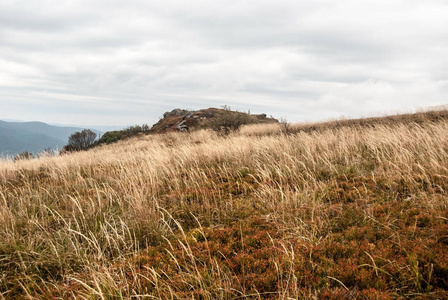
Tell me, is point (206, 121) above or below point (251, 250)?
above

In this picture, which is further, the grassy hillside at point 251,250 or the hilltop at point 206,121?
the hilltop at point 206,121

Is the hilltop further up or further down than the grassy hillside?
further up

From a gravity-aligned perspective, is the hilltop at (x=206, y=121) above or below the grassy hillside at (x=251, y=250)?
above

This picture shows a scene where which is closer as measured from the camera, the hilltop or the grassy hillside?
the grassy hillside

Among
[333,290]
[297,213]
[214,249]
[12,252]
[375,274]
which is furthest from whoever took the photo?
[297,213]

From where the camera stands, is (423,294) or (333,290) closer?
(423,294)

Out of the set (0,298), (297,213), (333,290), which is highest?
(297,213)

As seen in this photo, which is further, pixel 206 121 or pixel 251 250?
pixel 206 121

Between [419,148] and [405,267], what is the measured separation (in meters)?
6.09

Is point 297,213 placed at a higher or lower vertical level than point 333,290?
higher

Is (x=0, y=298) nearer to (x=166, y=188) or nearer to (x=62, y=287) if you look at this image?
(x=62, y=287)

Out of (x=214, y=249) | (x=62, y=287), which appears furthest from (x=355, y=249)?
(x=62, y=287)

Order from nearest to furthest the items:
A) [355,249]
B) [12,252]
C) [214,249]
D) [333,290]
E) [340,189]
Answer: [333,290]
[355,249]
[214,249]
[12,252]
[340,189]

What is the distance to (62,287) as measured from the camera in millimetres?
2867
